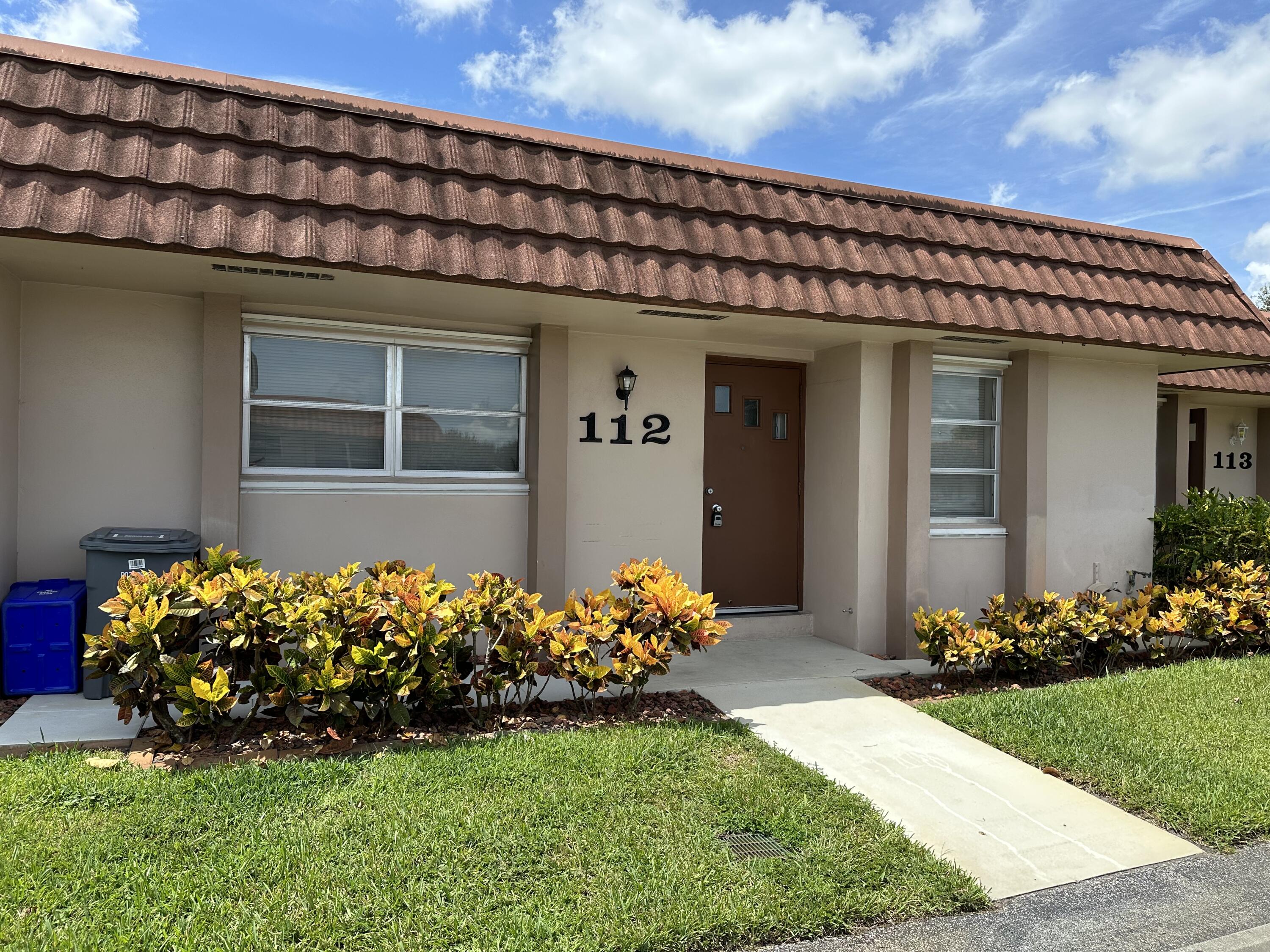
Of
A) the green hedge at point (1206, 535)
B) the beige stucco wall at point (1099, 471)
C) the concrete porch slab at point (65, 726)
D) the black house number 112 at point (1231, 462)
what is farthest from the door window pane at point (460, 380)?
the black house number 112 at point (1231, 462)

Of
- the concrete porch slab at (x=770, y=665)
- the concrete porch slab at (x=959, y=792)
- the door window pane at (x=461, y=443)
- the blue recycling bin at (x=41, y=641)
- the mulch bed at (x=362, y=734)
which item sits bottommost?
the concrete porch slab at (x=959, y=792)

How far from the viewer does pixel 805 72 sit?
1016 centimetres

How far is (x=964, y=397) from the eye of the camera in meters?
8.19

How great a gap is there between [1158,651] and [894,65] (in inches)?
273

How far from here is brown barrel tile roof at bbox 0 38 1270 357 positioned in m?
4.86

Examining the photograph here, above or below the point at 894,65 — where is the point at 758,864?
below

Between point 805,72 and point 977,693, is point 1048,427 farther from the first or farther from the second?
point 805,72

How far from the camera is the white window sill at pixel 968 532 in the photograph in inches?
A: 311

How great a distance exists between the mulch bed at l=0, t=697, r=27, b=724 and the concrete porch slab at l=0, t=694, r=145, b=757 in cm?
5

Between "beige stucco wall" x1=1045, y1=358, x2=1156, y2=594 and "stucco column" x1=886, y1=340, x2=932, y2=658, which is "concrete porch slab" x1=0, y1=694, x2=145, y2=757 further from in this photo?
"beige stucco wall" x1=1045, y1=358, x2=1156, y2=594

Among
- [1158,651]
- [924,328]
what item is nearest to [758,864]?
[924,328]

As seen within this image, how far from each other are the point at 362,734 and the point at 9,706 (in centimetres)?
246

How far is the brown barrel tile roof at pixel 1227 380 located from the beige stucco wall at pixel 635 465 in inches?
291

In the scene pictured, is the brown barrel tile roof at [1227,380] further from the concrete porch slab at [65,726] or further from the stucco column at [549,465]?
the concrete porch slab at [65,726]
